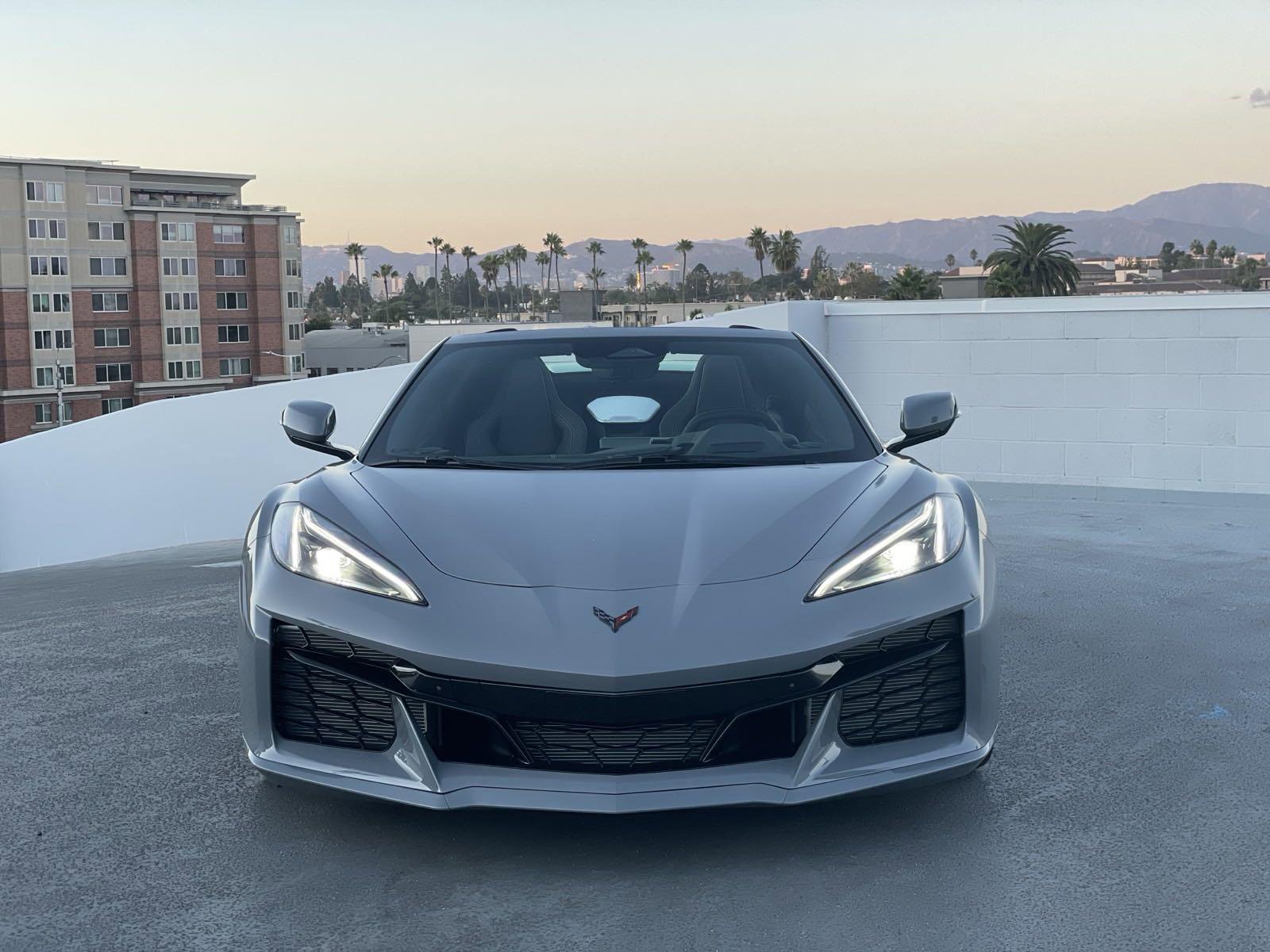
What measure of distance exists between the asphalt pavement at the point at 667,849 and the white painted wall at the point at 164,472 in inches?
222

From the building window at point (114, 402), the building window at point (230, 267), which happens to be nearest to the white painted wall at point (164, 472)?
the building window at point (114, 402)

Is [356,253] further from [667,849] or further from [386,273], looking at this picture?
[667,849]

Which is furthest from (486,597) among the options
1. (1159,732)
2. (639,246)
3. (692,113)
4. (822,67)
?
(639,246)

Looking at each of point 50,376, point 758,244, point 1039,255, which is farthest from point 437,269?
point 1039,255

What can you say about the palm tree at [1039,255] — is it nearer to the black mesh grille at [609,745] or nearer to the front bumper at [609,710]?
the front bumper at [609,710]

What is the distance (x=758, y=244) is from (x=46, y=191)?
69.0 meters

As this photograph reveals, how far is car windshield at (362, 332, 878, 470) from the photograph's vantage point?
13.3 feet

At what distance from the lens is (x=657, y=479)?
12.0 ft

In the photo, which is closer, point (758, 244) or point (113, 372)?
point (113, 372)

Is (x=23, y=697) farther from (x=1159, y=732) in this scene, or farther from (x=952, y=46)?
(x=952, y=46)

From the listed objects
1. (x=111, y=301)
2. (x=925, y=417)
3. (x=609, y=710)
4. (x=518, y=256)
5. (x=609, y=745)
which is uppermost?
(x=518, y=256)

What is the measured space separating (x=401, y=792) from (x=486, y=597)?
49 centimetres

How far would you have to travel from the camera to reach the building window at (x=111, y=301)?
99312 millimetres

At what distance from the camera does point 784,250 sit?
136 metres
